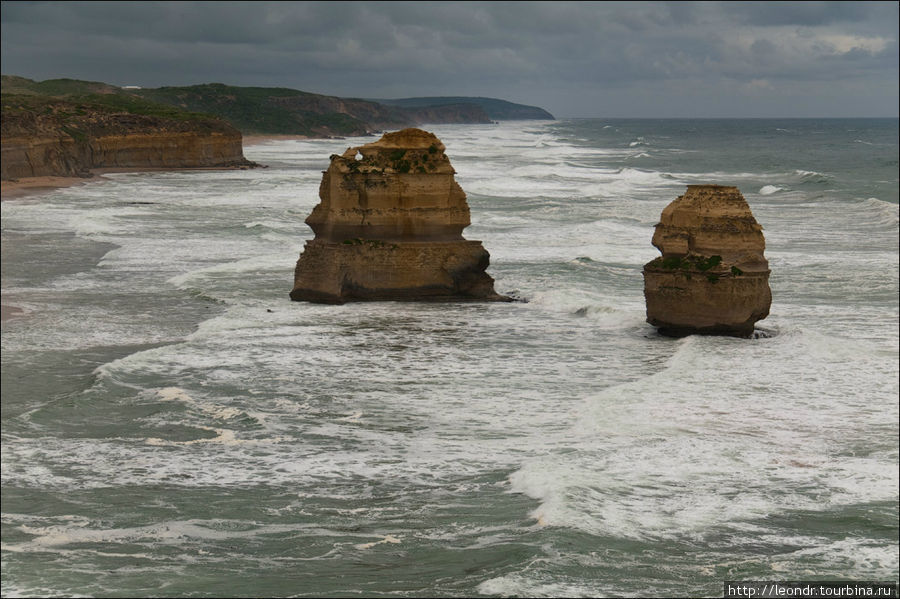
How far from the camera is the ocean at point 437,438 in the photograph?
480 inches

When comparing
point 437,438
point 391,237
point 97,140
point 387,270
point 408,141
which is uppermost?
point 97,140

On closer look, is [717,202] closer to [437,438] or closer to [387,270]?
[387,270]

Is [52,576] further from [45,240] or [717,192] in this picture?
[45,240]

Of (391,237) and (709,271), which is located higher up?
(391,237)

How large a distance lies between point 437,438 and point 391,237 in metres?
10.8

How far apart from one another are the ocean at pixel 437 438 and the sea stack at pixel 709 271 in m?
0.53

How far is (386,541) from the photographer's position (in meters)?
12.8

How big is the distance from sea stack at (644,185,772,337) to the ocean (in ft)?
1.75

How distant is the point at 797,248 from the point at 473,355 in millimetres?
20410

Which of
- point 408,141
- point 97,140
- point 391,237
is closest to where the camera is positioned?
point 391,237

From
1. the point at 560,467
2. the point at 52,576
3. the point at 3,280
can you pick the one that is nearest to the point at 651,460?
the point at 560,467

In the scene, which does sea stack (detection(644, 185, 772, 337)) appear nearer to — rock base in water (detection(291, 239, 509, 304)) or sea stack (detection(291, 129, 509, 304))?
rock base in water (detection(291, 239, 509, 304))

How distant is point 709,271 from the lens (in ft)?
73.8

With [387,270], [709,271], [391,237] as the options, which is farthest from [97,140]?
[709,271]
